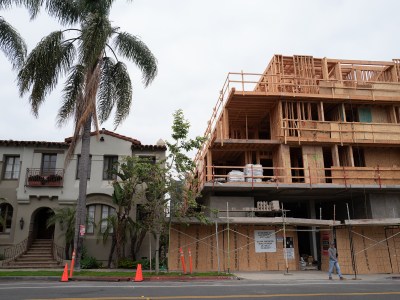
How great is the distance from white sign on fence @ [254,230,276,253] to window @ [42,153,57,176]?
1347 centimetres

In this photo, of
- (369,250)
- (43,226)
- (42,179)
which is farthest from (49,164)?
(369,250)

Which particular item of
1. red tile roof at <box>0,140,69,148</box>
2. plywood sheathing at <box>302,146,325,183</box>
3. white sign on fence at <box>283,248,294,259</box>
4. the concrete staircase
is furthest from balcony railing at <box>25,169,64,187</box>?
plywood sheathing at <box>302,146,325,183</box>

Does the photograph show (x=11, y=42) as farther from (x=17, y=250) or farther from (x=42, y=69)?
(x=17, y=250)

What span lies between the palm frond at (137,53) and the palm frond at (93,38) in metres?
1.96

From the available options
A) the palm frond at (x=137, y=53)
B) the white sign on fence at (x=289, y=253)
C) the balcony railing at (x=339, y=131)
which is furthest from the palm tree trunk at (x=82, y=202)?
the balcony railing at (x=339, y=131)

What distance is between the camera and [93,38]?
17.6 metres

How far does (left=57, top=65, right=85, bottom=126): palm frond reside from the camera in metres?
18.9

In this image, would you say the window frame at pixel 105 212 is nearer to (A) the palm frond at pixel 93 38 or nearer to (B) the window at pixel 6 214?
(B) the window at pixel 6 214

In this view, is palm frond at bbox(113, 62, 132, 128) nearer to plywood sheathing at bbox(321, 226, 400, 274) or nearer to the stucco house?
the stucco house

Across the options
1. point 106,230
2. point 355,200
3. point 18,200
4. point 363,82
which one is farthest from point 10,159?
point 363,82

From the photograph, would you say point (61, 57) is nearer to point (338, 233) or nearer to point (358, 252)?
point (338, 233)

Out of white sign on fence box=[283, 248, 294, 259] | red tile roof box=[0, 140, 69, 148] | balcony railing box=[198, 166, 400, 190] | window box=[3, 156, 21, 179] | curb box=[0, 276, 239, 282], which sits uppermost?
red tile roof box=[0, 140, 69, 148]

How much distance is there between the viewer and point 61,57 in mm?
18797

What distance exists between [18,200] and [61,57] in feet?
31.2
